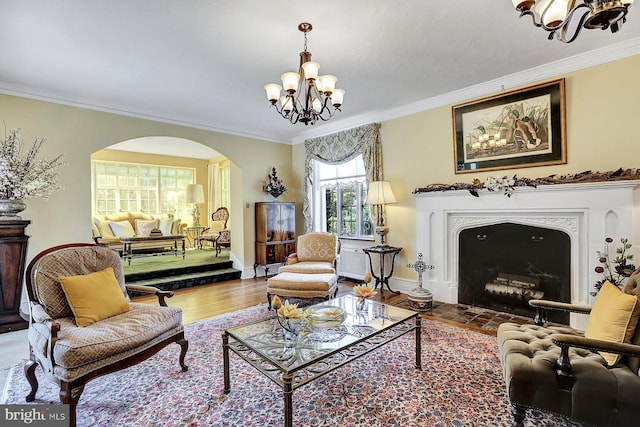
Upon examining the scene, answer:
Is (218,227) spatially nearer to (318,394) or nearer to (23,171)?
(23,171)

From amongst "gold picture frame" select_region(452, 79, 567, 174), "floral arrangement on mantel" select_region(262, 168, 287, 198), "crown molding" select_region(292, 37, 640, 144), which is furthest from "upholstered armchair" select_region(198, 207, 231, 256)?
"gold picture frame" select_region(452, 79, 567, 174)

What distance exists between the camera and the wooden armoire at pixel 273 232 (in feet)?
18.3

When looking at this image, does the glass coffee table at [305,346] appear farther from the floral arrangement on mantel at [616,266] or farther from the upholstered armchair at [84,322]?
the floral arrangement on mantel at [616,266]

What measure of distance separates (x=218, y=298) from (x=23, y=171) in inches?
106

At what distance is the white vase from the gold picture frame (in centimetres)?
518

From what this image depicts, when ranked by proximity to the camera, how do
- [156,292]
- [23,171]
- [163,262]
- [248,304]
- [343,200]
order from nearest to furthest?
[156,292]
[23,171]
[248,304]
[343,200]
[163,262]

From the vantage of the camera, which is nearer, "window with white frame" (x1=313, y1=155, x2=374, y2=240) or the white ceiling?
the white ceiling

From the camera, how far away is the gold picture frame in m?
3.28

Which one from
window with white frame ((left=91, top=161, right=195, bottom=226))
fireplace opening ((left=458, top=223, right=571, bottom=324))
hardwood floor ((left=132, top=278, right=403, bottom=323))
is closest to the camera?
fireplace opening ((left=458, top=223, right=571, bottom=324))

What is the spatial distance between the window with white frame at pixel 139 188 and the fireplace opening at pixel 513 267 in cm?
760

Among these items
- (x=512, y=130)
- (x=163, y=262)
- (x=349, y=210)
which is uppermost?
(x=512, y=130)

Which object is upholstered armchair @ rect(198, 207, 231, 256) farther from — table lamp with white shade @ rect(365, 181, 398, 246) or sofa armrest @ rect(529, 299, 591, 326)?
sofa armrest @ rect(529, 299, 591, 326)

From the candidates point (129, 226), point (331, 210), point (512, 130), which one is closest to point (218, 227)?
point (129, 226)

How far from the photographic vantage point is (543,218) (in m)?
3.36
